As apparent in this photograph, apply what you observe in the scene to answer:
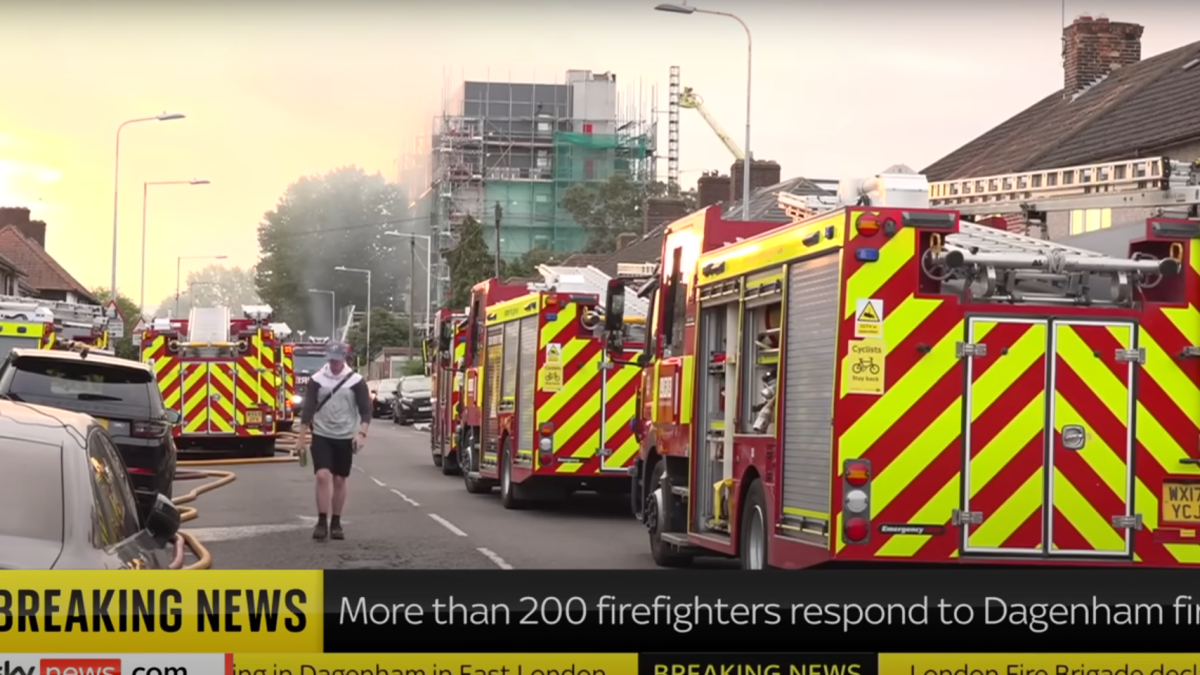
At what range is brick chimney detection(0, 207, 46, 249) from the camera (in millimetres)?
6188

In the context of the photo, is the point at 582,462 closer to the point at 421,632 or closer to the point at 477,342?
the point at 477,342

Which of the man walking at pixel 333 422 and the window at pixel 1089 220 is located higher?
the window at pixel 1089 220

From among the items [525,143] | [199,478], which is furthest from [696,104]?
[199,478]

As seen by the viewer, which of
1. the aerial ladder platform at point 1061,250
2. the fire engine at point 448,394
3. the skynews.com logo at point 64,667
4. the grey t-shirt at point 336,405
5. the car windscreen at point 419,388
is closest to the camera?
the skynews.com logo at point 64,667

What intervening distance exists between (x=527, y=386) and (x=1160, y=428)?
11.6 meters

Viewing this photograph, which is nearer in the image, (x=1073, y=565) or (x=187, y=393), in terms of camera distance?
(x=1073, y=565)

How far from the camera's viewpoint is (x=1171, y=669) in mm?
5453

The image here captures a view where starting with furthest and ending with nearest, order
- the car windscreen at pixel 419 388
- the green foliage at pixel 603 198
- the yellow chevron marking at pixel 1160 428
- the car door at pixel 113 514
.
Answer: the car windscreen at pixel 419 388 < the yellow chevron marking at pixel 1160 428 < the green foliage at pixel 603 198 < the car door at pixel 113 514

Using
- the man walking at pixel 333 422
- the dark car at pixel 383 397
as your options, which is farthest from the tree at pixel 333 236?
the dark car at pixel 383 397

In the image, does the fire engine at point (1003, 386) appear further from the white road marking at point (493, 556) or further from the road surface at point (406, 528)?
the white road marking at point (493, 556)

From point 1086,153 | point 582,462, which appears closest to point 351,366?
point 582,462

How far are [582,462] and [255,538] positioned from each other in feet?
16.5

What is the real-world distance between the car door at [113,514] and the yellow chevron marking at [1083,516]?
3991mm

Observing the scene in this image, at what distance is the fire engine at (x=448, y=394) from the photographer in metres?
25.1
